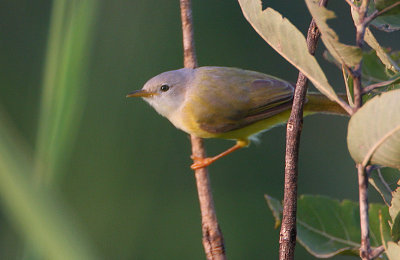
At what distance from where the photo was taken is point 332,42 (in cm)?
48

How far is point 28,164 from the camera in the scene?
1.02 feet

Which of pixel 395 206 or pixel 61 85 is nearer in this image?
pixel 61 85

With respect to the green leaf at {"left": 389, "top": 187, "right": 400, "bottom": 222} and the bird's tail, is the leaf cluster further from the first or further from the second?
the bird's tail

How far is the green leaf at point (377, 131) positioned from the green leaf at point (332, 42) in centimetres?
5

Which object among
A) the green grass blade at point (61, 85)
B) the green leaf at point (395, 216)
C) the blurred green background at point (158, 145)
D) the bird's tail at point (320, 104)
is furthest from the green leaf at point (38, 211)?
the blurred green background at point (158, 145)

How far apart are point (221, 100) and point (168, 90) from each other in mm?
229

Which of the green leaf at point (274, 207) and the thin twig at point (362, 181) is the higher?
the thin twig at point (362, 181)

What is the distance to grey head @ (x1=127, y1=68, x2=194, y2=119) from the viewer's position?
1950 mm

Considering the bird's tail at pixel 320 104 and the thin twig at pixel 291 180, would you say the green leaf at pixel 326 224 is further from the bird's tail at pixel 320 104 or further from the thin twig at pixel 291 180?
the bird's tail at pixel 320 104

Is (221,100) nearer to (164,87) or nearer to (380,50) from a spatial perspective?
(164,87)

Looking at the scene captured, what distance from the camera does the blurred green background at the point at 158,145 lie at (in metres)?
3.19

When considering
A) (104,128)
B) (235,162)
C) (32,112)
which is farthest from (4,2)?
(235,162)

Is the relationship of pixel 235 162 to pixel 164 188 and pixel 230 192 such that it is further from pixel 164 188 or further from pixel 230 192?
pixel 164 188

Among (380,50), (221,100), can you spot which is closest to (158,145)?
(221,100)
